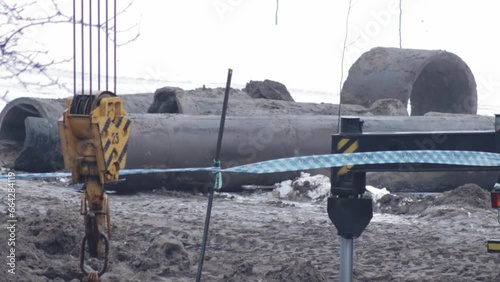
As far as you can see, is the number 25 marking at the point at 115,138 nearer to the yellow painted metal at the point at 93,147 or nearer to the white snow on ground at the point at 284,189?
the yellow painted metal at the point at 93,147

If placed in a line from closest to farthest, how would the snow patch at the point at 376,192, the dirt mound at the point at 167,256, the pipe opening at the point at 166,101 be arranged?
1. the dirt mound at the point at 167,256
2. the snow patch at the point at 376,192
3. the pipe opening at the point at 166,101

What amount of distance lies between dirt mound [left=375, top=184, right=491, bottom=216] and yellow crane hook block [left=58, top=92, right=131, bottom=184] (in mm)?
5470

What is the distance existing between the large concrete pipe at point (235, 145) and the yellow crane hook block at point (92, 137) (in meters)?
5.49

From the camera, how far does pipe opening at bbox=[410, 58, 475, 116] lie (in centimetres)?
1681

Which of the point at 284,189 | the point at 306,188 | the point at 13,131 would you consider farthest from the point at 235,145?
the point at 13,131

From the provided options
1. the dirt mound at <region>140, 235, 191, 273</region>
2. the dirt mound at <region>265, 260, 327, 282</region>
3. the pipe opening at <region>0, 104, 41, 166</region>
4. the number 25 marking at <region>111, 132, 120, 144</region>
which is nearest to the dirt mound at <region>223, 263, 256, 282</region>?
the dirt mound at <region>265, 260, 327, 282</region>

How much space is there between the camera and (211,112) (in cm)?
1219

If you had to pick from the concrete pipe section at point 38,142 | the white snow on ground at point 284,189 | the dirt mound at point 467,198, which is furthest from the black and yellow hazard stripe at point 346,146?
the concrete pipe section at point 38,142

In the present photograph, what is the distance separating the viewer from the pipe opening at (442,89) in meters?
16.8

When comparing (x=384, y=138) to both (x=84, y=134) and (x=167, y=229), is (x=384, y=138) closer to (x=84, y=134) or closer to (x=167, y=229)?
Answer: (x=84, y=134)

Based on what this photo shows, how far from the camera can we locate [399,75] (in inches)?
593

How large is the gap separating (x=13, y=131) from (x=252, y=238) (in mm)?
5540

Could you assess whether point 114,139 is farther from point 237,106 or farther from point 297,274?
point 237,106

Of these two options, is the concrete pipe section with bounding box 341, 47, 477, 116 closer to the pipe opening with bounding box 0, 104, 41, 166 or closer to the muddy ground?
the muddy ground
